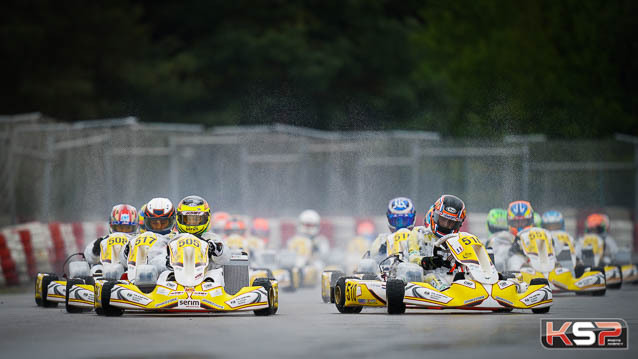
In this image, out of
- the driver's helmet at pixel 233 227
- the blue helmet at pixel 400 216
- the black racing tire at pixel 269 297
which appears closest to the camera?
the black racing tire at pixel 269 297

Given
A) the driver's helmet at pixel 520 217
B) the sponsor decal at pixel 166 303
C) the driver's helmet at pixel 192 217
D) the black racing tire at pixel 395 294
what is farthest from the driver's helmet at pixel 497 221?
the sponsor decal at pixel 166 303

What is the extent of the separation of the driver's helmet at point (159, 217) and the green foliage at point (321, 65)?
3112 centimetres

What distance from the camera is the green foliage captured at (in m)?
49.6

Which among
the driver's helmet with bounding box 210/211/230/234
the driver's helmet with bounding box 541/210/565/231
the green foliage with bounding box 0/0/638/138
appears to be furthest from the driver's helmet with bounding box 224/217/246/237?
the green foliage with bounding box 0/0/638/138

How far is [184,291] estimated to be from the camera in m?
14.9

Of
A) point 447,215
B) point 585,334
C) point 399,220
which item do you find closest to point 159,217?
point 447,215

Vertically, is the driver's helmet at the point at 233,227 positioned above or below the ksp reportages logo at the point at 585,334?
above

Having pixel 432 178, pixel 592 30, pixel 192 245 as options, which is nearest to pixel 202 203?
pixel 192 245

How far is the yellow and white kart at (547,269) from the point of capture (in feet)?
64.9

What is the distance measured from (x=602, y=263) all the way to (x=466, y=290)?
10229mm

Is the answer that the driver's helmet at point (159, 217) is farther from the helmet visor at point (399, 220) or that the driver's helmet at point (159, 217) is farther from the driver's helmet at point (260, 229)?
the driver's helmet at point (260, 229)

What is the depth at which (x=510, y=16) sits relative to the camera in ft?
183

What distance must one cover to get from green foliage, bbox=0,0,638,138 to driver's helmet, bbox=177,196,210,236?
32117 millimetres

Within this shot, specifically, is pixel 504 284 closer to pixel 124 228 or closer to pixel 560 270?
pixel 560 270
